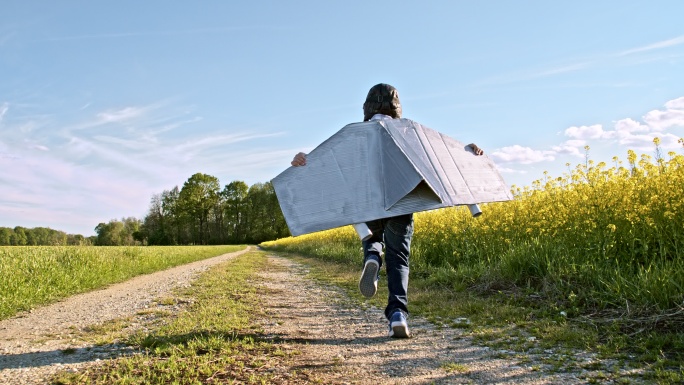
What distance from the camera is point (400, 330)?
3.97m

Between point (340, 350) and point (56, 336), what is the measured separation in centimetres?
292

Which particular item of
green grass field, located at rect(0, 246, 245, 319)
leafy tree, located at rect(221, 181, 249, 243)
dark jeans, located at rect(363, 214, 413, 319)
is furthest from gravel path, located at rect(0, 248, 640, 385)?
leafy tree, located at rect(221, 181, 249, 243)

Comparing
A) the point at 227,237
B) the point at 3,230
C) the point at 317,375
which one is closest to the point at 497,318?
the point at 317,375

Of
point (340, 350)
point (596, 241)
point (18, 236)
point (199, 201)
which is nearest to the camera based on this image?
point (340, 350)

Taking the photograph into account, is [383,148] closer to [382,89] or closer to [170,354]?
[382,89]

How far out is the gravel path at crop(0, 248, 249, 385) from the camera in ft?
10.8

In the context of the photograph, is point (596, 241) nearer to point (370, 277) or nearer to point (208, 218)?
point (370, 277)

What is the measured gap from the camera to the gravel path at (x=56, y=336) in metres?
3.30

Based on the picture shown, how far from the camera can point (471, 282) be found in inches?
261

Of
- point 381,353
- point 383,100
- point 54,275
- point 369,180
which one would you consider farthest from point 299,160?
point 54,275

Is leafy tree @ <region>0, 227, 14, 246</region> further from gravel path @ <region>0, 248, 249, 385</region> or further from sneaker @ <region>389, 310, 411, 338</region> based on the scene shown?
sneaker @ <region>389, 310, 411, 338</region>

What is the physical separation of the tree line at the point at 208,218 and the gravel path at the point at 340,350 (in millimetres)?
74002

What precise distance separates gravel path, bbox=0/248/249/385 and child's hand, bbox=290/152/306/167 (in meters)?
2.12

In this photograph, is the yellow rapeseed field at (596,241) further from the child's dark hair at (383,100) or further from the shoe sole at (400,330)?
the child's dark hair at (383,100)
